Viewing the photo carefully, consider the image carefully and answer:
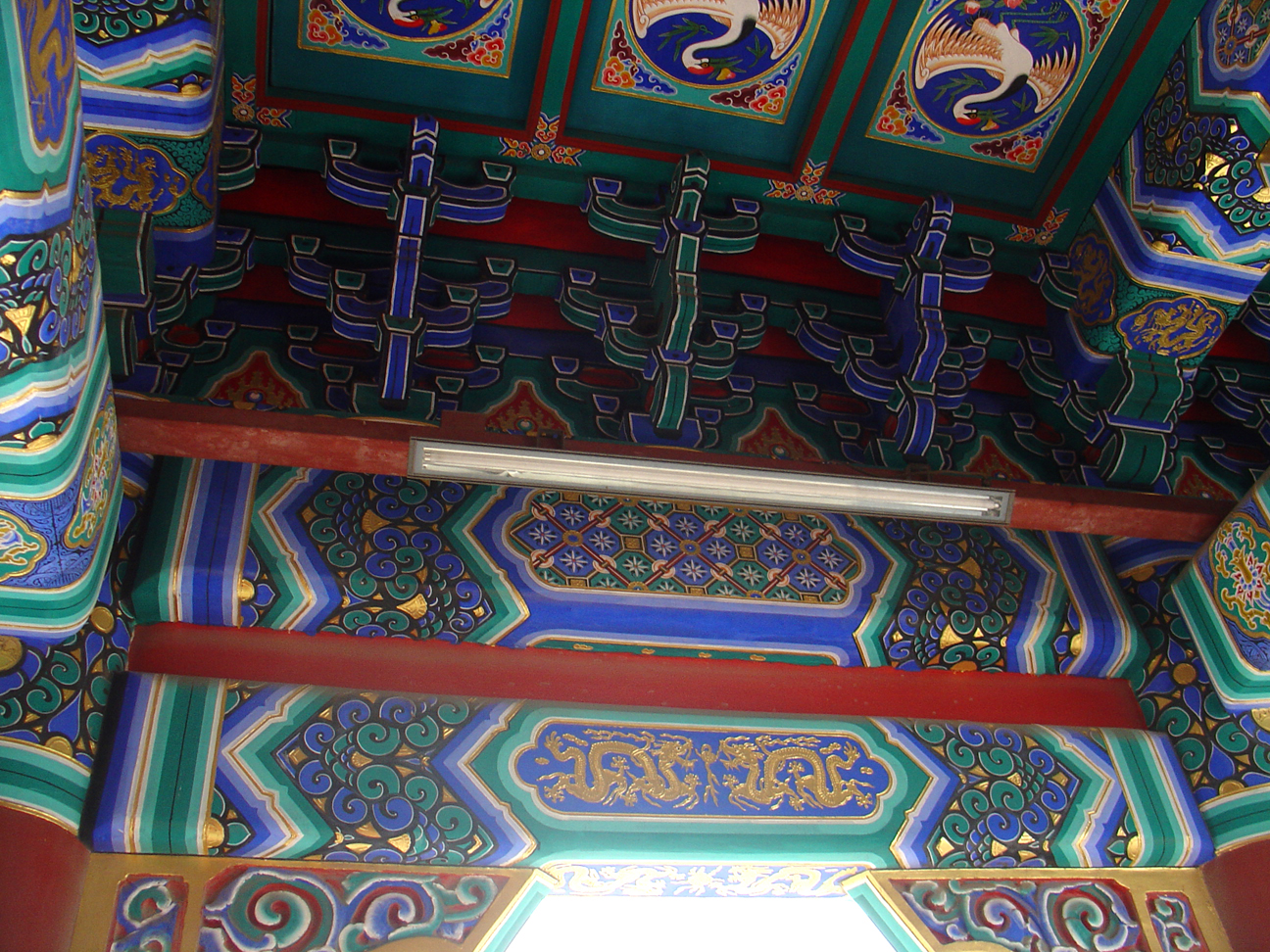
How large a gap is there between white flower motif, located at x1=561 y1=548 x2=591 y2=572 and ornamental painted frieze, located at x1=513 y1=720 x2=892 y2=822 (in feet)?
1.57

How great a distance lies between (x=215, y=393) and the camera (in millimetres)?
3463

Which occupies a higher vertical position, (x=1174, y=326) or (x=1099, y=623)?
(x=1174, y=326)

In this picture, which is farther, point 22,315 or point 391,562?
point 391,562

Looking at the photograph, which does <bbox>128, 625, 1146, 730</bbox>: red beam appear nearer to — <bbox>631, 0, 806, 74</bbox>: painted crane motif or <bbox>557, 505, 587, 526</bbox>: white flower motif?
<bbox>557, 505, 587, 526</bbox>: white flower motif

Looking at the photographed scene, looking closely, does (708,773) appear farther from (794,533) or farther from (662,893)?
(794,533)

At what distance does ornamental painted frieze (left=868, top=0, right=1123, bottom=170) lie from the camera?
360 centimetres

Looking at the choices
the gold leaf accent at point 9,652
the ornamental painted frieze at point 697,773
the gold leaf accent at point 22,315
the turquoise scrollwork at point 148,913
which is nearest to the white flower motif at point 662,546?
the ornamental painted frieze at point 697,773

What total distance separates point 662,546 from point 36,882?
1889 mm

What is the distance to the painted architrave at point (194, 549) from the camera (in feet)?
10.1

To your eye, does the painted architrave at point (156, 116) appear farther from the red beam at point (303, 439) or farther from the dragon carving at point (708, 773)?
the dragon carving at point (708, 773)

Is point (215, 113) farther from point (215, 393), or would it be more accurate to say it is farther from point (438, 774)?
point (438, 774)

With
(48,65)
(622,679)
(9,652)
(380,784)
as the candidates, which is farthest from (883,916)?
(48,65)

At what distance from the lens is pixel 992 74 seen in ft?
12.2

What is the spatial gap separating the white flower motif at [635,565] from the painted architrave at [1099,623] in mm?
1425
